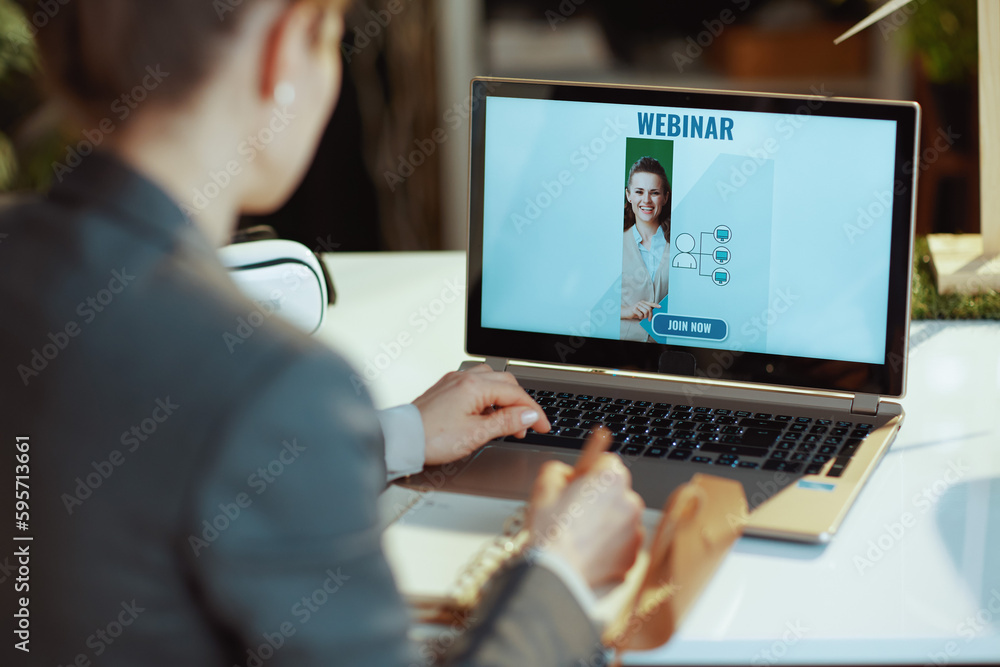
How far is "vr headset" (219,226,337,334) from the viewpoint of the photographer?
110 centimetres

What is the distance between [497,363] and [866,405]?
1.29 feet

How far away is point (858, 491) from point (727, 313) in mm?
255

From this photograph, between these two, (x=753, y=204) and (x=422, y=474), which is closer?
(x=422, y=474)

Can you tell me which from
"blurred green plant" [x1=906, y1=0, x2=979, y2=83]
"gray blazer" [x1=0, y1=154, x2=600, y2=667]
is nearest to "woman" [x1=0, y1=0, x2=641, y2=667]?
"gray blazer" [x1=0, y1=154, x2=600, y2=667]

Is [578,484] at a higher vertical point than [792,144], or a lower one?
lower

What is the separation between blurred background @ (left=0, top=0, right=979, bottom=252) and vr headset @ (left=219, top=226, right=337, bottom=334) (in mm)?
1718

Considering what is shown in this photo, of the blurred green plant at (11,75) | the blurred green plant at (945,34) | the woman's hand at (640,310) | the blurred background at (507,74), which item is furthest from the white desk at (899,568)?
the blurred background at (507,74)

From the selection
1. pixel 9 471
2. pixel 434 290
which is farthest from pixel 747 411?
pixel 9 471

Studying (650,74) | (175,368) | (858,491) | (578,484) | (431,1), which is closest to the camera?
(175,368)

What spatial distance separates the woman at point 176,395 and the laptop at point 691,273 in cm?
38

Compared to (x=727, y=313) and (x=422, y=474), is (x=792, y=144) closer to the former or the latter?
(x=727, y=313)

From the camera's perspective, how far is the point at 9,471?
583mm

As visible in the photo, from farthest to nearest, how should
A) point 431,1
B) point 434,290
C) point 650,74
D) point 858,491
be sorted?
point 650,74, point 431,1, point 434,290, point 858,491

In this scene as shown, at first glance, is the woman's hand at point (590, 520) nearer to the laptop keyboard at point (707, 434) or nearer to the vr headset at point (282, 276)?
the laptop keyboard at point (707, 434)
